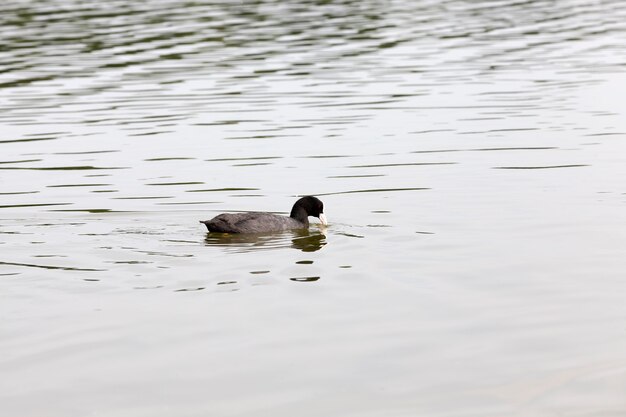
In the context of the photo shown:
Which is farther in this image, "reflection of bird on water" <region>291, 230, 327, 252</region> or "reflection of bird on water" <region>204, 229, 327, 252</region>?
"reflection of bird on water" <region>291, 230, 327, 252</region>

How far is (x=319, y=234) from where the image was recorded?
17.0 metres

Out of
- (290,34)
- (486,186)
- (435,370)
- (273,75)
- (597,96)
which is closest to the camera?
(435,370)

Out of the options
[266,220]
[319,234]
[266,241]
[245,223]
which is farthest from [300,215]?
[245,223]

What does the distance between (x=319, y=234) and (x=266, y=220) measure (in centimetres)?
73

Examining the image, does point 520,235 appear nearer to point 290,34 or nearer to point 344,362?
point 344,362

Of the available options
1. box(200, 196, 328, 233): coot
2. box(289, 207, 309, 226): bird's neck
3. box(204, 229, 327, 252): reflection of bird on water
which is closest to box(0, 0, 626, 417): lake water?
box(204, 229, 327, 252): reflection of bird on water

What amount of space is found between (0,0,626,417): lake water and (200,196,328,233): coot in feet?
0.68

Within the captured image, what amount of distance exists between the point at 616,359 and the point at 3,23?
3996 centimetres

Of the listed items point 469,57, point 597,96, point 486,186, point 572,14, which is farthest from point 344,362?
point 572,14

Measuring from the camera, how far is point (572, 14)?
4766 centimetres

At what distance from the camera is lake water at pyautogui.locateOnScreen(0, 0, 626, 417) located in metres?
10.7

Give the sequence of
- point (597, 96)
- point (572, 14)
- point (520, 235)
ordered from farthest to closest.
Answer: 1. point (572, 14)
2. point (597, 96)
3. point (520, 235)

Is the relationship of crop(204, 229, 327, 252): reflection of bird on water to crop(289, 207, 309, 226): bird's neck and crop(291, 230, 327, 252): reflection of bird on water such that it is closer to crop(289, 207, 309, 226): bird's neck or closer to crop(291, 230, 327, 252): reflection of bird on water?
crop(291, 230, 327, 252): reflection of bird on water

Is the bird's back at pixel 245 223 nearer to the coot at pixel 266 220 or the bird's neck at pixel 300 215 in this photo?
the coot at pixel 266 220
